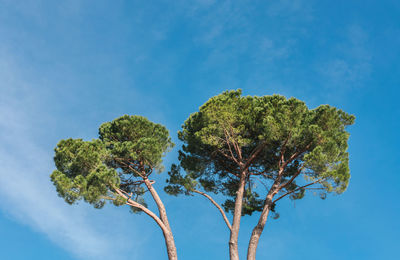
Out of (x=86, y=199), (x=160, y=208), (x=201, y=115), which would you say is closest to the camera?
(x=86, y=199)

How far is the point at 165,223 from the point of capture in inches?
448

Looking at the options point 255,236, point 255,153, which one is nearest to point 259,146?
point 255,153

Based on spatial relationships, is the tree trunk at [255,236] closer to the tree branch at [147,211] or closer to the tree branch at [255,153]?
the tree branch at [255,153]

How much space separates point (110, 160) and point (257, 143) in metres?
5.51

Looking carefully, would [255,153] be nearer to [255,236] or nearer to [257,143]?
[257,143]

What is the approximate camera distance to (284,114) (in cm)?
1183

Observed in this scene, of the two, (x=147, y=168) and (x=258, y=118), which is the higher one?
(x=258, y=118)

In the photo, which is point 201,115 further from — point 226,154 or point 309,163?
point 309,163

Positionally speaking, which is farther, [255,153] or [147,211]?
[255,153]

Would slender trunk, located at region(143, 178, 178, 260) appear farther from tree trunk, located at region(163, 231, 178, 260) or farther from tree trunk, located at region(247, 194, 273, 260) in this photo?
tree trunk, located at region(247, 194, 273, 260)

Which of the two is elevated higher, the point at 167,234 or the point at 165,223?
the point at 165,223

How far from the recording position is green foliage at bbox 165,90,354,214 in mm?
11234

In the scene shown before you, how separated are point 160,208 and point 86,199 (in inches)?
96.5

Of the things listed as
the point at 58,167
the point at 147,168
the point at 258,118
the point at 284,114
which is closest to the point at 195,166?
the point at 147,168
